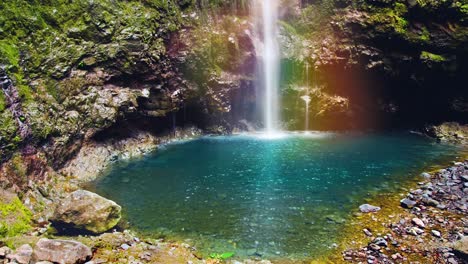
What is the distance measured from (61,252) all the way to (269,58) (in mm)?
24647

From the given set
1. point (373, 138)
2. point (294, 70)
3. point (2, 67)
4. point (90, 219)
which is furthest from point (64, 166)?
point (373, 138)

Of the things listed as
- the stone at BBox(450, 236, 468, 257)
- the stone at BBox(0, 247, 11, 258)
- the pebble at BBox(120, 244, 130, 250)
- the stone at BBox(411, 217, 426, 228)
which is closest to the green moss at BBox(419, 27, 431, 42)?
the stone at BBox(411, 217, 426, 228)

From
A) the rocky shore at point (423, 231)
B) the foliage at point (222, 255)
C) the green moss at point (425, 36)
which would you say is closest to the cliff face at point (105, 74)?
the foliage at point (222, 255)

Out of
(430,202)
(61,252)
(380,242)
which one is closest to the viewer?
(61,252)

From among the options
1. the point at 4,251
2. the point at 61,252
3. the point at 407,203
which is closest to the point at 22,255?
the point at 4,251

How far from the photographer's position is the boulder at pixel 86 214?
Answer: 474 inches

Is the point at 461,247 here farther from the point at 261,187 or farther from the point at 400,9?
the point at 400,9

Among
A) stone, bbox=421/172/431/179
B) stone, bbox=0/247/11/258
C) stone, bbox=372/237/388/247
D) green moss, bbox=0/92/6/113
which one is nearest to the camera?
stone, bbox=0/247/11/258

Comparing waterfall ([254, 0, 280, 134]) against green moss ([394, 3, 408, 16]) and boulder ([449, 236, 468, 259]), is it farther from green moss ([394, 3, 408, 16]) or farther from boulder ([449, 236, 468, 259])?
boulder ([449, 236, 468, 259])

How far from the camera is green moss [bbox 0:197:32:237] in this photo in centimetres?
1102

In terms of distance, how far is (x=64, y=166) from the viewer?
61.1ft

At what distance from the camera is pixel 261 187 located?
17.4 metres

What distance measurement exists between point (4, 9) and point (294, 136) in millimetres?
21831

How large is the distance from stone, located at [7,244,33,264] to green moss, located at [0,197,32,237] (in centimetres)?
189
